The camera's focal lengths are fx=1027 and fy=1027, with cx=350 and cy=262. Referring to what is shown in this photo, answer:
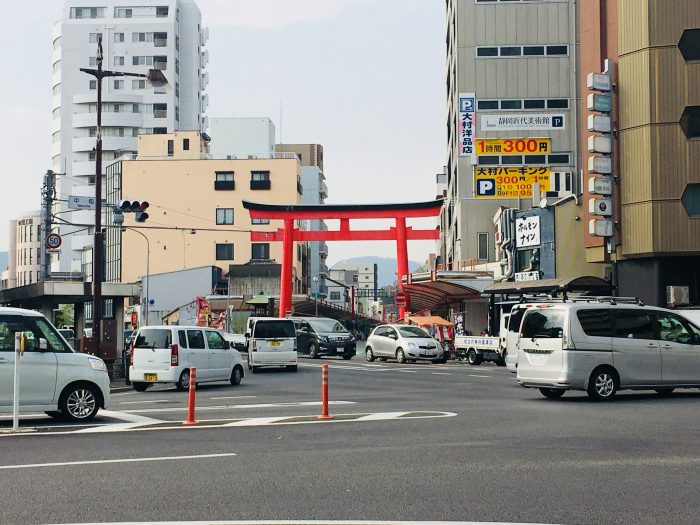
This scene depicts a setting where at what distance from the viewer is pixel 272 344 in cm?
3569

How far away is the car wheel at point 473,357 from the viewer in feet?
130

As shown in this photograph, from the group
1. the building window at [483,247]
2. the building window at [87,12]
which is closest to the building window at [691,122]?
the building window at [483,247]

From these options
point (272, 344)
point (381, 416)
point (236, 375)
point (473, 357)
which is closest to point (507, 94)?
point (473, 357)

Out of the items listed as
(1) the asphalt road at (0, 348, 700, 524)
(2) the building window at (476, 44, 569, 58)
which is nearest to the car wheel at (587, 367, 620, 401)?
(1) the asphalt road at (0, 348, 700, 524)

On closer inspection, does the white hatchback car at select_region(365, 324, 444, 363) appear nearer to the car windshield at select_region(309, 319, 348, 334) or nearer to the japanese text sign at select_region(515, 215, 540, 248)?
the car windshield at select_region(309, 319, 348, 334)

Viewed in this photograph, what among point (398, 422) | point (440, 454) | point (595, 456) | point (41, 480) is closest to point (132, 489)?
point (41, 480)

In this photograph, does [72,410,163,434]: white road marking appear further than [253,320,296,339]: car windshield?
No

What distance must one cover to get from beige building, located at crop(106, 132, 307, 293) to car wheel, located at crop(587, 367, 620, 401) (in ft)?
273

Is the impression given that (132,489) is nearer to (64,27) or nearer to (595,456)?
(595,456)

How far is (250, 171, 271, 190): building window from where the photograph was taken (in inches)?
4060

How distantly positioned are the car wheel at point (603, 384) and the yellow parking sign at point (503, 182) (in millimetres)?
47205

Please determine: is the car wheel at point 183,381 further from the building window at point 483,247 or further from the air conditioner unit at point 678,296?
the building window at point 483,247

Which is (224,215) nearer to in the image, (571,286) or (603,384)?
(571,286)

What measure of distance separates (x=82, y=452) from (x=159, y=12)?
118389 mm
